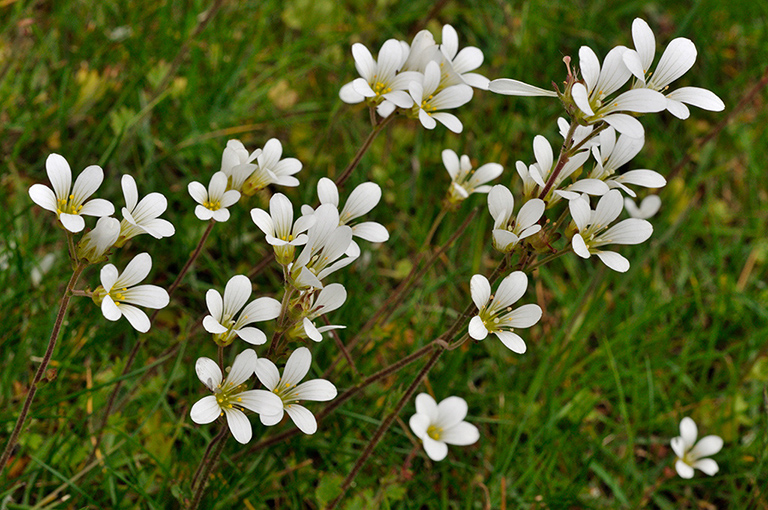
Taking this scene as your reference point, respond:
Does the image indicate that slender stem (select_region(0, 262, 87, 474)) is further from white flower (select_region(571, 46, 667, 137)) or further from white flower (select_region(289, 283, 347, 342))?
white flower (select_region(571, 46, 667, 137))

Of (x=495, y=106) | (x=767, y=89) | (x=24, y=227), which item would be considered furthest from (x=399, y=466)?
(x=767, y=89)

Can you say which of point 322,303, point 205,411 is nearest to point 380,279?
point 322,303

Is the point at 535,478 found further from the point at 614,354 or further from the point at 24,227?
the point at 24,227

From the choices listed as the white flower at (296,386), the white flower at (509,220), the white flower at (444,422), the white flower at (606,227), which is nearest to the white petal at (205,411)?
the white flower at (296,386)

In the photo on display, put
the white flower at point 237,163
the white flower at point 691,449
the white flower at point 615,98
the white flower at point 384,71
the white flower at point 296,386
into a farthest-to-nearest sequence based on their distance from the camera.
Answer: the white flower at point 691,449, the white flower at point 384,71, the white flower at point 237,163, the white flower at point 296,386, the white flower at point 615,98

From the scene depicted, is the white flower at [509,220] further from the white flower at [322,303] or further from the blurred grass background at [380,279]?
the blurred grass background at [380,279]

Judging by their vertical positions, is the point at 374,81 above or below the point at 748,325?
above
